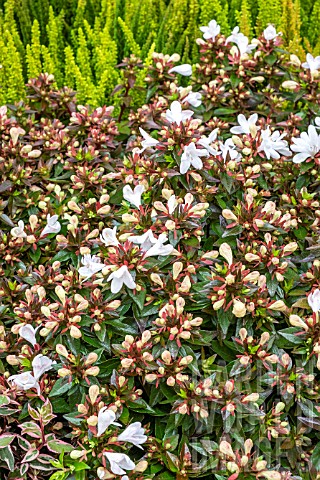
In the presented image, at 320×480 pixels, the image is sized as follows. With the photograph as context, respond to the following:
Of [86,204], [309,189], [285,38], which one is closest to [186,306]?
[86,204]

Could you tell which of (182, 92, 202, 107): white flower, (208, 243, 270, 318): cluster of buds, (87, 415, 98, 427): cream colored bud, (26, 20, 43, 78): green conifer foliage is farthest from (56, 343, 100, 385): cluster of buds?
(26, 20, 43, 78): green conifer foliage

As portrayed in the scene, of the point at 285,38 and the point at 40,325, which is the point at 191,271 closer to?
the point at 40,325

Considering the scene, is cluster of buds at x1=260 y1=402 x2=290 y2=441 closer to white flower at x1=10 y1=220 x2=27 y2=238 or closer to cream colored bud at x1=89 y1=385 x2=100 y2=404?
cream colored bud at x1=89 y1=385 x2=100 y2=404

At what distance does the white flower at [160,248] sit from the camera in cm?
161

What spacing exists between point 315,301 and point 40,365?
0.75 meters

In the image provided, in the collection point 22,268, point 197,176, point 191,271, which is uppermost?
point 197,176

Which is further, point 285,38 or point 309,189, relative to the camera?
point 285,38

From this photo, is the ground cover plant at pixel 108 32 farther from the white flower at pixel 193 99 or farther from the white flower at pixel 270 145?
the white flower at pixel 270 145

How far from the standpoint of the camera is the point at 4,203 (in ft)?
6.79

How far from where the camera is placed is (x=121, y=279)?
1.57 meters

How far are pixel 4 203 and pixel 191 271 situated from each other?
773mm

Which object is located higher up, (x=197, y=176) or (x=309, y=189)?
(x=197, y=176)

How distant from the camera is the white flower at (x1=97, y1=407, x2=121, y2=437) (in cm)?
142

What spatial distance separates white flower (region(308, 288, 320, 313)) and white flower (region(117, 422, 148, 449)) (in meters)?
0.55
